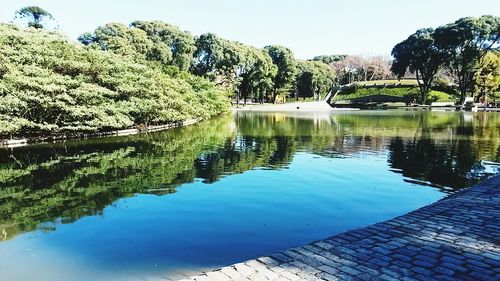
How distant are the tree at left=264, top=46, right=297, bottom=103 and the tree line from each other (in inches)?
772

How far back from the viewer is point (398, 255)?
→ 5.33m

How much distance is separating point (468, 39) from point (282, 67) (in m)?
33.2

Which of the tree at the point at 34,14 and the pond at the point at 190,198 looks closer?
the pond at the point at 190,198

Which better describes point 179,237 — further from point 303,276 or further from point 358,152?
point 358,152

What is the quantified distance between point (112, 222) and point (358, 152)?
1277cm

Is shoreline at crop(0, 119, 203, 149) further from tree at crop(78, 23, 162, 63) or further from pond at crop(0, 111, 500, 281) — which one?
tree at crop(78, 23, 162, 63)

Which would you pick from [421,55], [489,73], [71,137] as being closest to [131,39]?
[71,137]

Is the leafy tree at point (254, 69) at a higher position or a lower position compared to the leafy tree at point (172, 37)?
lower

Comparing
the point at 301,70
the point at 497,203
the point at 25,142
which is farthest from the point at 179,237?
the point at 301,70

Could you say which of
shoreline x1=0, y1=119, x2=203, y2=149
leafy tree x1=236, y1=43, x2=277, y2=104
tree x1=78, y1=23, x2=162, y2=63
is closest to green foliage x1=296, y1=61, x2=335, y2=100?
leafy tree x1=236, y1=43, x2=277, y2=104

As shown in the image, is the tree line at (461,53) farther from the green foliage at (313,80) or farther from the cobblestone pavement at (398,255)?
the cobblestone pavement at (398,255)

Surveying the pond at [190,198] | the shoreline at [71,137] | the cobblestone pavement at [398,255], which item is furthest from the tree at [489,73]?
the cobblestone pavement at [398,255]

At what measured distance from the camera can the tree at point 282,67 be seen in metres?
80.8

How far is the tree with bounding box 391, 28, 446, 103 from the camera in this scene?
66.9 m
